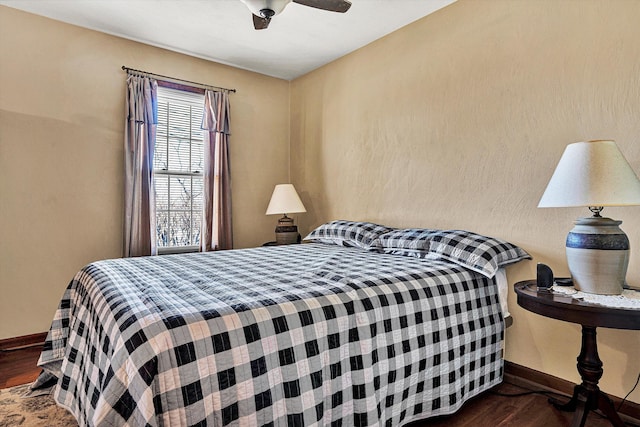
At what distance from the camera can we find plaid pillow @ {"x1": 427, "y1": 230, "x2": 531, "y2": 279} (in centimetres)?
205

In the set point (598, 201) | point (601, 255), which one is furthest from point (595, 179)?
point (601, 255)

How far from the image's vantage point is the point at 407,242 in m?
2.51

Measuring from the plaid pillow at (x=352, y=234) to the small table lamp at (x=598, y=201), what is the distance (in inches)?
52.1

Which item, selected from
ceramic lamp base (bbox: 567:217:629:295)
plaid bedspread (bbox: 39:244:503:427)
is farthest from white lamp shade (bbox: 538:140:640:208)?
plaid bedspread (bbox: 39:244:503:427)

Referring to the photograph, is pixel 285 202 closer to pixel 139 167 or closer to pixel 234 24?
pixel 139 167

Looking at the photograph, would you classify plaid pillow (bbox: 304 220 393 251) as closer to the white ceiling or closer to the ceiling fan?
the ceiling fan

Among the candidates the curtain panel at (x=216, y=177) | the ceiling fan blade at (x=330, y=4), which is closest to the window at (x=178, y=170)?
the curtain panel at (x=216, y=177)

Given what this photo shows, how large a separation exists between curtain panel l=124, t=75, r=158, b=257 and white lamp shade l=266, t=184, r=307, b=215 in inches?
45.8

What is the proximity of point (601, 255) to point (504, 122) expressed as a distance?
1.12 m

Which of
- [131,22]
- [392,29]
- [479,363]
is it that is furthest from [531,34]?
[131,22]

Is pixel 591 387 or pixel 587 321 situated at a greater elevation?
pixel 587 321

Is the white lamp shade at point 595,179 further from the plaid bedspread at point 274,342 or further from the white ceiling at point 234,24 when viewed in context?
the white ceiling at point 234,24

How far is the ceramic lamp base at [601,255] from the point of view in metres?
1.60

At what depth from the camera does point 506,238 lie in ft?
7.68
